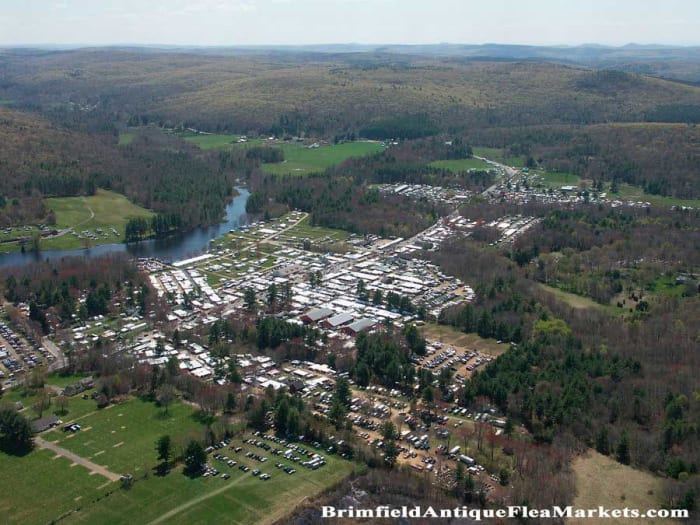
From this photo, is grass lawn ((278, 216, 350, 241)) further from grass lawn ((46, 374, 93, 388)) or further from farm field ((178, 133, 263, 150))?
farm field ((178, 133, 263, 150))

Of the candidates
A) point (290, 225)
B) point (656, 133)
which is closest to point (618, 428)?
point (290, 225)

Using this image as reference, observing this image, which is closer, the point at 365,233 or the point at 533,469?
the point at 533,469

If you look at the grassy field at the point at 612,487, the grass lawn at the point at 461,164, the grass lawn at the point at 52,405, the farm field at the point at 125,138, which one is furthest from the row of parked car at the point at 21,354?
the farm field at the point at 125,138

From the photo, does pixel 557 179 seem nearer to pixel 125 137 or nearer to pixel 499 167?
pixel 499 167

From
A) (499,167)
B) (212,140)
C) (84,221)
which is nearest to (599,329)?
(84,221)

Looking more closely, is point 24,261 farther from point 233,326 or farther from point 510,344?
point 510,344

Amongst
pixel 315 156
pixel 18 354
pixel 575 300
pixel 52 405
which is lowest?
pixel 18 354
